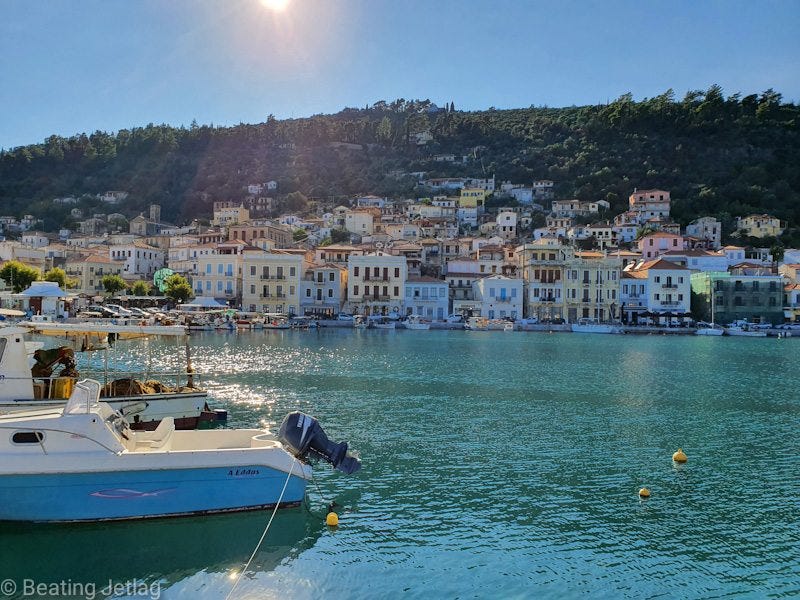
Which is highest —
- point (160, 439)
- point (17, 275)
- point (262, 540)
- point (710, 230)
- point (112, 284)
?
point (710, 230)

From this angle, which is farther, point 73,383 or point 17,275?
point 17,275

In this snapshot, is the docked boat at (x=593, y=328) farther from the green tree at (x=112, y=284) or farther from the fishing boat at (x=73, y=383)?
the fishing boat at (x=73, y=383)

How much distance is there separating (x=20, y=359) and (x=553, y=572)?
1108cm

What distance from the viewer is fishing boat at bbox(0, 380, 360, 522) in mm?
9422

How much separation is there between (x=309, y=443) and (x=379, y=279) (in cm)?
6253

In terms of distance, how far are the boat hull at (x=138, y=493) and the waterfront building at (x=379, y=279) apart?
207ft

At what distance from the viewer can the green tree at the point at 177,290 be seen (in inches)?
2534

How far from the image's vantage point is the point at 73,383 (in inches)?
549

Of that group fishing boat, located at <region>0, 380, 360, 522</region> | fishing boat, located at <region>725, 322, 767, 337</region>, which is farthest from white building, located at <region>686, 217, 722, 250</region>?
fishing boat, located at <region>0, 380, 360, 522</region>

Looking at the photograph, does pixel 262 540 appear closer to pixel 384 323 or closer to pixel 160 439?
pixel 160 439

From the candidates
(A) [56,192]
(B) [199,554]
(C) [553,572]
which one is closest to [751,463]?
→ (C) [553,572]

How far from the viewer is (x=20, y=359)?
1323 cm

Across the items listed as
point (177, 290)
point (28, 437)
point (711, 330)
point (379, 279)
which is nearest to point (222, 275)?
point (177, 290)

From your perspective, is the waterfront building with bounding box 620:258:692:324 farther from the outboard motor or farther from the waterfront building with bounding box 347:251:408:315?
the outboard motor
